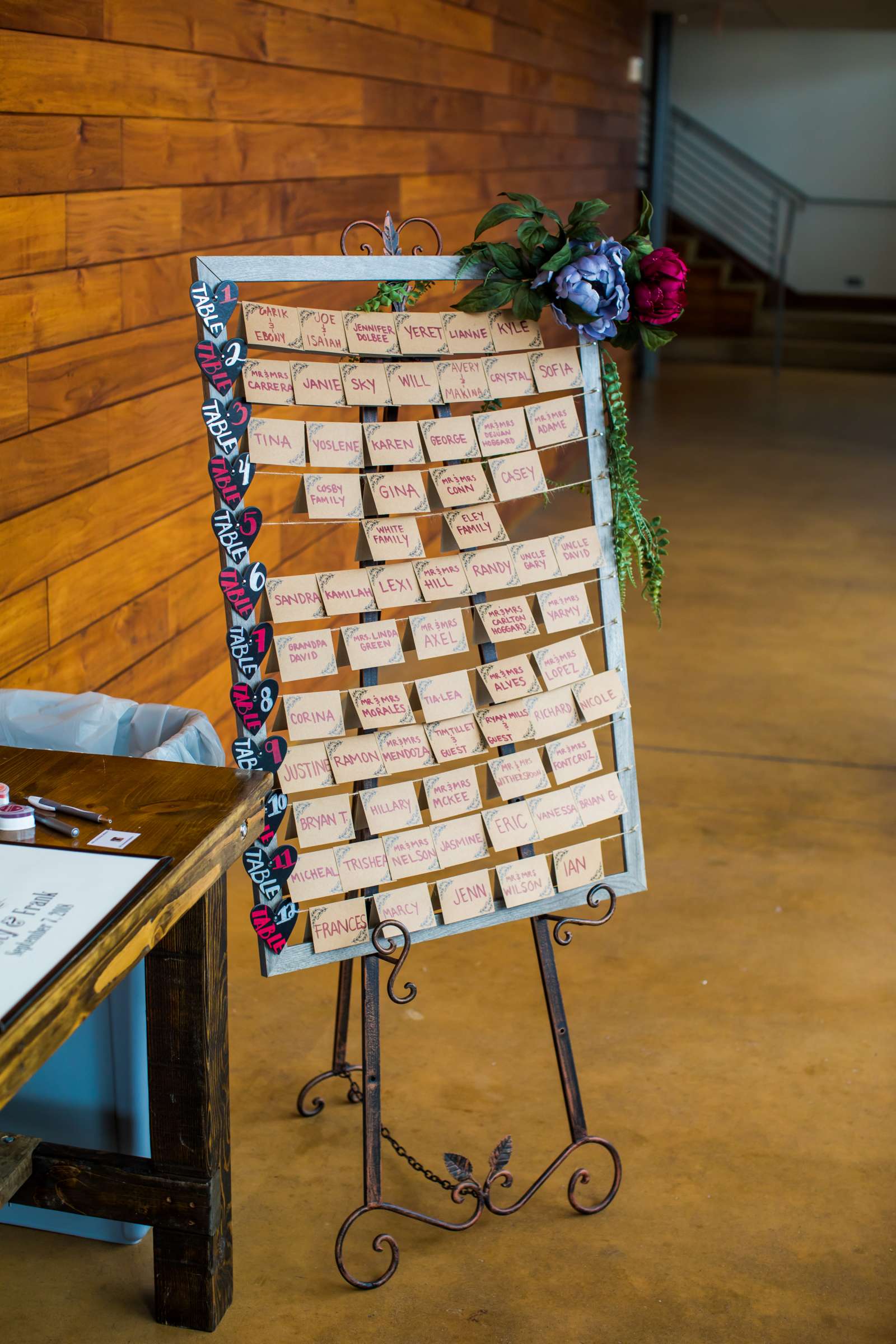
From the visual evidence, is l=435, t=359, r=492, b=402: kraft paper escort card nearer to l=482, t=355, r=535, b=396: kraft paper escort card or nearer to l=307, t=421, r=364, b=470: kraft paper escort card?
l=482, t=355, r=535, b=396: kraft paper escort card

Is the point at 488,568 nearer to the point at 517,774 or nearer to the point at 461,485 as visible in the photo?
the point at 461,485

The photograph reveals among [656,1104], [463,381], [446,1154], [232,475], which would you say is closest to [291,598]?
[232,475]

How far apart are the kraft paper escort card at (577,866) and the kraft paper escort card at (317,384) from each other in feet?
2.28

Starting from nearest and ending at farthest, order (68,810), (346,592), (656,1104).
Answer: (68,810) → (346,592) → (656,1104)

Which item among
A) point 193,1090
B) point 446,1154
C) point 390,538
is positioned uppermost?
point 390,538

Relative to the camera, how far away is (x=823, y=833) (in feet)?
10.3

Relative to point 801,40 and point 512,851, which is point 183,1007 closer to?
point 512,851

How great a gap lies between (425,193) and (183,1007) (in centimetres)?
327

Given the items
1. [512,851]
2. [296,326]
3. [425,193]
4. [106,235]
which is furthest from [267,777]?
[425,193]

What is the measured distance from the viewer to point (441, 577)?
1.73 metres

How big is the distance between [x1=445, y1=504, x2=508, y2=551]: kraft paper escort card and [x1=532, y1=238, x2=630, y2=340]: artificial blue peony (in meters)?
0.27

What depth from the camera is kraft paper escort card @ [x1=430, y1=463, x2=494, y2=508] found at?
172 cm

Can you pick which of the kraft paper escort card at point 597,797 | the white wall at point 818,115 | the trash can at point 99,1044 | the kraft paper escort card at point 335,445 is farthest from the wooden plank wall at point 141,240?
the white wall at point 818,115

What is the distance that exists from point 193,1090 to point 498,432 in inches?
36.6
